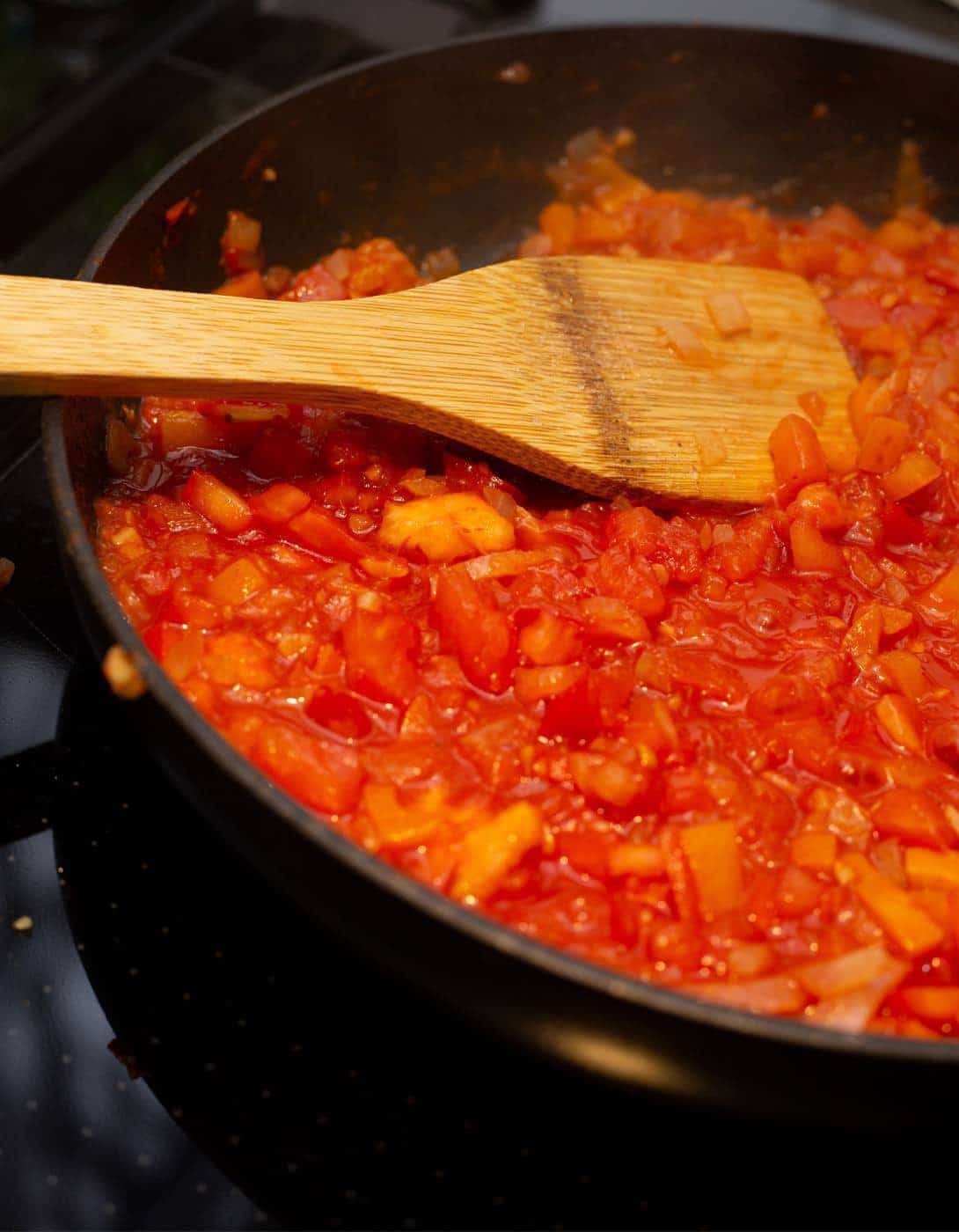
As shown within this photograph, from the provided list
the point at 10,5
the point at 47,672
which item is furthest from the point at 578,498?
the point at 10,5

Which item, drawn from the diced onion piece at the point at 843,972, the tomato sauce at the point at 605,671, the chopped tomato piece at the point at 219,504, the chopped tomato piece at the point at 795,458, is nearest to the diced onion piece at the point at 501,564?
the tomato sauce at the point at 605,671

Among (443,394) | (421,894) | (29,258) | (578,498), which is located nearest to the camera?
(421,894)

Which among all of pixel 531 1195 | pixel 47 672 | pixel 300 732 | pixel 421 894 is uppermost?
pixel 421 894

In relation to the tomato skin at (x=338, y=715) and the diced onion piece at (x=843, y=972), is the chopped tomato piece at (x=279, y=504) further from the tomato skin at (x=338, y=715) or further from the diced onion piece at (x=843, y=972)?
the diced onion piece at (x=843, y=972)

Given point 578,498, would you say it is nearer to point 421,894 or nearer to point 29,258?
point 421,894

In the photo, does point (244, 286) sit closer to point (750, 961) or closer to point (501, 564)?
point (501, 564)

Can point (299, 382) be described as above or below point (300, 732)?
above
